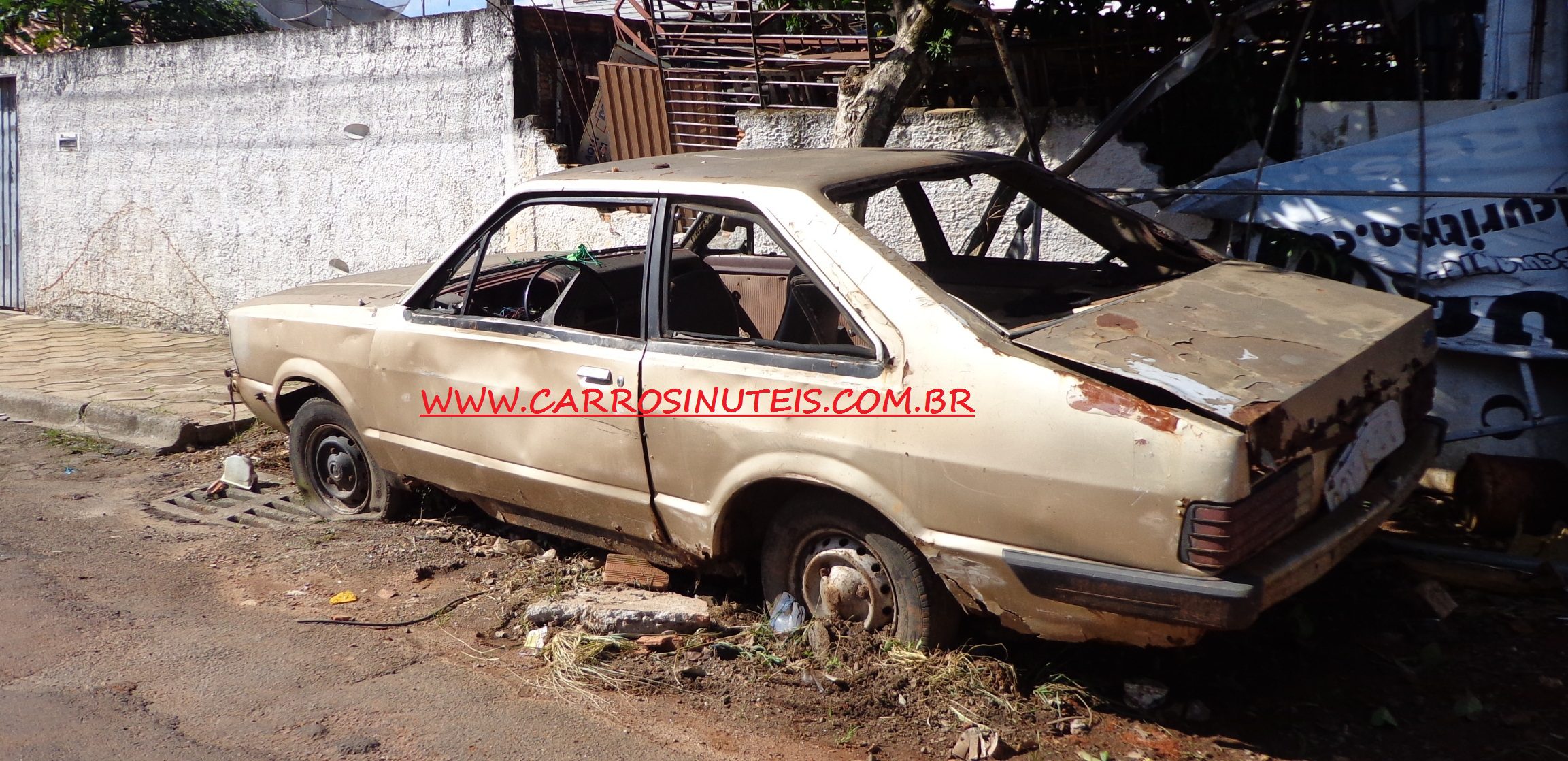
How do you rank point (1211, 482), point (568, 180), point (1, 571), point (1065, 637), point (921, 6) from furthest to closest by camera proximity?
point (921, 6) → point (1, 571) → point (568, 180) → point (1065, 637) → point (1211, 482)

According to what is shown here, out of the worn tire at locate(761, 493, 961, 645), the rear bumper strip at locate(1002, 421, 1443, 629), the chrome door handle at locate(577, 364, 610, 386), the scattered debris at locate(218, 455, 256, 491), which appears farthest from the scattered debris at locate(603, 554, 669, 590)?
the scattered debris at locate(218, 455, 256, 491)

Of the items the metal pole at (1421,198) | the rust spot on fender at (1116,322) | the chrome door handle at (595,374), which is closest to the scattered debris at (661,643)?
the chrome door handle at (595,374)

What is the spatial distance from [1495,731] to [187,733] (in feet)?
11.5

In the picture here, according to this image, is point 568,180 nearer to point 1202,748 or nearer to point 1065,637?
point 1065,637

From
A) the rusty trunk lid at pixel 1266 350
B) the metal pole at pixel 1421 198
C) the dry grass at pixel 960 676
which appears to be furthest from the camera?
the metal pole at pixel 1421 198

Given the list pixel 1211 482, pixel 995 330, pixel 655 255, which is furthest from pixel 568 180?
pixel 1211 482

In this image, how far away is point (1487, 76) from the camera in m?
4.95

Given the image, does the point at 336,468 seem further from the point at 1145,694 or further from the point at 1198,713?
the point at 1198,713

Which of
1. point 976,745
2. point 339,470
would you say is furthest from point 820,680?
point 339,470

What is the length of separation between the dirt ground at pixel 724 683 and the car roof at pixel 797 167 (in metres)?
1.36

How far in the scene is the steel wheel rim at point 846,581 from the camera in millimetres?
3352

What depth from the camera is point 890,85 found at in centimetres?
538

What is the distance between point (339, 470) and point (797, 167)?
250 centimetres

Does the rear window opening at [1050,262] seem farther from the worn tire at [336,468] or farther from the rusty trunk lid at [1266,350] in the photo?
the worn tire at [336,468]
